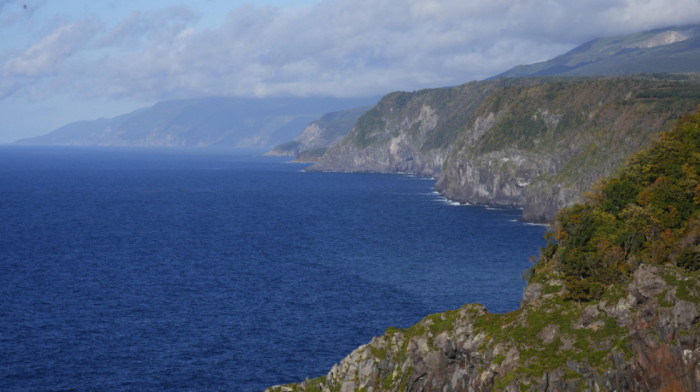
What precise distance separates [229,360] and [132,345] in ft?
42.6

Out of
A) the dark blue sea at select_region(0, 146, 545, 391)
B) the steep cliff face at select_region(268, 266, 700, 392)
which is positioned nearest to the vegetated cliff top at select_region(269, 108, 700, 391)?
the steep cliff face at select_region(268, 266, 700, 392)

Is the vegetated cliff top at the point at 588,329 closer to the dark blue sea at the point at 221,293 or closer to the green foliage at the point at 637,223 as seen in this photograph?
the green foliage at the point at 637,223

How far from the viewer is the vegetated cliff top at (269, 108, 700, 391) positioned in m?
52.8

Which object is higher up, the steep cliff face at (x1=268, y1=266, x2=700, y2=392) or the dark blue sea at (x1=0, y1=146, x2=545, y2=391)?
the steep cliff face at (x1=268, y1=266, x2=700, y2=392)

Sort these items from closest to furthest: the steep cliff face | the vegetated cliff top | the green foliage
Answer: the steep cliff face < the vegetated cliff top < the green foliage

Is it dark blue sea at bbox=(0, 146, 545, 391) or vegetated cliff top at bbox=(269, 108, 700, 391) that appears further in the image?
dark blue sea at bbox=(0, 146, 545, 391)

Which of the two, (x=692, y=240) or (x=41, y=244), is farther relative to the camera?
(x=41, y=244)

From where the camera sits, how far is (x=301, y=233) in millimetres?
171750

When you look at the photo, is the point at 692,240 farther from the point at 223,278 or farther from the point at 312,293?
the point at 223,278

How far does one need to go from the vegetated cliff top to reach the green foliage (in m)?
0.14

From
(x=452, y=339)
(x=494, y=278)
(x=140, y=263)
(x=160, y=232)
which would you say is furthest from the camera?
(x=160, y=232)

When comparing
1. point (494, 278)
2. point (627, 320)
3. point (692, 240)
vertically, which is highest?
point (692, 240)

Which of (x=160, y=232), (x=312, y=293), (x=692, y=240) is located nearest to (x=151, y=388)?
(x=312, y=293)

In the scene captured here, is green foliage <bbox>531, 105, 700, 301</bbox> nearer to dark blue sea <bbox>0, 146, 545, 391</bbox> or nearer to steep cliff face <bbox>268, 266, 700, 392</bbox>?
steep cliff face <bbox>268, 266, 700, 392</bbox>
